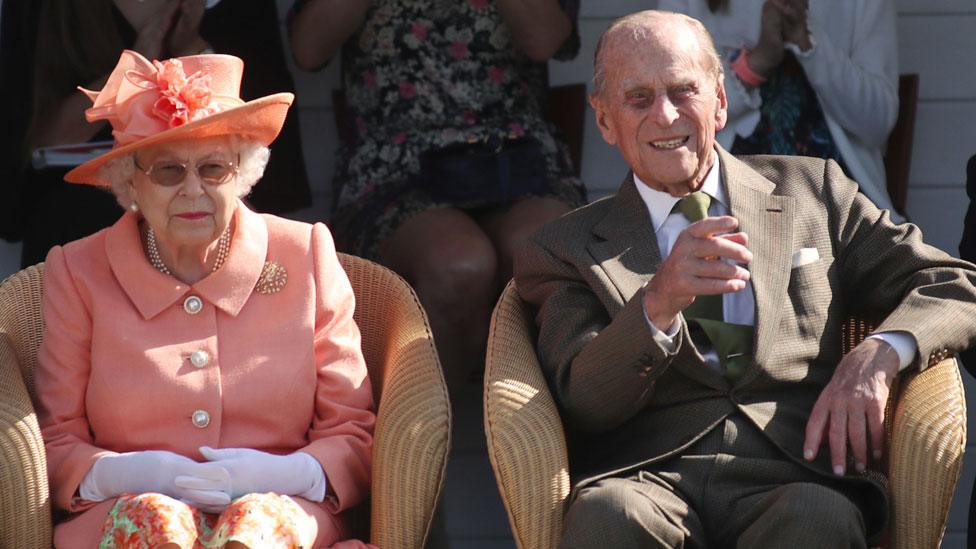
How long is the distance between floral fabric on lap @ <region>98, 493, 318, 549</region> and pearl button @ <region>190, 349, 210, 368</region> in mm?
365

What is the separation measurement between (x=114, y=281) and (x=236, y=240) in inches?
11.3

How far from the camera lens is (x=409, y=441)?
11.4ft

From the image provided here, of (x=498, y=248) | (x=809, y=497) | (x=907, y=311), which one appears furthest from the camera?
(x=498, y=248)

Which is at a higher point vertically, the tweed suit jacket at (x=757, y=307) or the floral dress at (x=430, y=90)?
the floral dress at (x=430, y=90)

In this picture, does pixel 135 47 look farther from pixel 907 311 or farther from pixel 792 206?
pixel 907 311

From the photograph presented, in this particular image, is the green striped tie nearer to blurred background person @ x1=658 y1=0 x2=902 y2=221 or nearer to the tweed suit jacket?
the tweed suit jacket

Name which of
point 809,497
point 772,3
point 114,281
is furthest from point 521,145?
point 809,497

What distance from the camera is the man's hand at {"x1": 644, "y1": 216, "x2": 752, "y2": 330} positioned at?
318 centimetres

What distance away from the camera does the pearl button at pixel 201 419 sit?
3.54 m

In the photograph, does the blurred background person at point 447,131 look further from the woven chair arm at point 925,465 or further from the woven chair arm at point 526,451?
the woven chair arm at point 925,465

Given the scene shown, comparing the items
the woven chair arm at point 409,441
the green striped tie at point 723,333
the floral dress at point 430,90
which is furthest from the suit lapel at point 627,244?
the floral dress at point 430,90

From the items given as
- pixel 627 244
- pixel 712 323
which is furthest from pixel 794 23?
pixel 712 323

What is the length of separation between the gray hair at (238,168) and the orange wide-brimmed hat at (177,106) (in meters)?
0.02

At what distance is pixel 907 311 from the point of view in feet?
11.5
